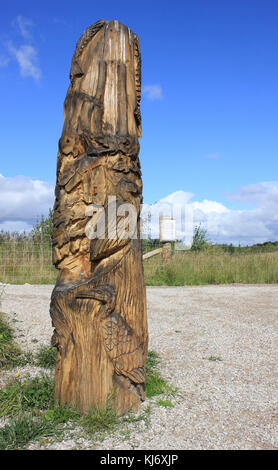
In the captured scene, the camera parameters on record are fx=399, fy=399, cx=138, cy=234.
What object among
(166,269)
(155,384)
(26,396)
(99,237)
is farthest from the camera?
(166,269)

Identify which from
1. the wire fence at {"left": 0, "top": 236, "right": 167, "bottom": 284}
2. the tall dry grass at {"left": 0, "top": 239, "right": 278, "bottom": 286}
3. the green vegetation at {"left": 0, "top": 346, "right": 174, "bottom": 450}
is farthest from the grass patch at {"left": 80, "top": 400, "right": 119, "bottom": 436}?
the wire fence at {"left": 0, "top": 236, "right": 167, "bottom": 284}

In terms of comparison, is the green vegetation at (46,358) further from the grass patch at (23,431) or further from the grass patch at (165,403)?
the grass patch at (165,403)

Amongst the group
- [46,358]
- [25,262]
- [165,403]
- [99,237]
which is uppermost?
[99,237]

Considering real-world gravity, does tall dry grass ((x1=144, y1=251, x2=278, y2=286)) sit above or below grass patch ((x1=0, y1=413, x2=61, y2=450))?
above

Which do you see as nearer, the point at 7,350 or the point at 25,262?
the point at 7,350

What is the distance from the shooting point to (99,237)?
297cm

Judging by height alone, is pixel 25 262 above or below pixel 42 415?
above

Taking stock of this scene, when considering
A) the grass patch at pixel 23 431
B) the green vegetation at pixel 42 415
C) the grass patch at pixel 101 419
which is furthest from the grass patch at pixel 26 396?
the grass patch at pixel 101 419

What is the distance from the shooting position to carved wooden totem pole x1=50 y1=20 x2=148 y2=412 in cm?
296

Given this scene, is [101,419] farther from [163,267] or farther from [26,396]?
[163,267]

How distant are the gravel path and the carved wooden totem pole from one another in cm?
36

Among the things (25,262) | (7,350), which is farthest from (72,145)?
(25,262)

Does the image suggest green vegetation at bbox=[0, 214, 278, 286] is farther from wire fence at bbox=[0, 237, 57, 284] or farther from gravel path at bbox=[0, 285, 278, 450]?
gravel path at bbox=[0, 285, 278, 450]

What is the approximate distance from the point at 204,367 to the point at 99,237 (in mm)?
2232
